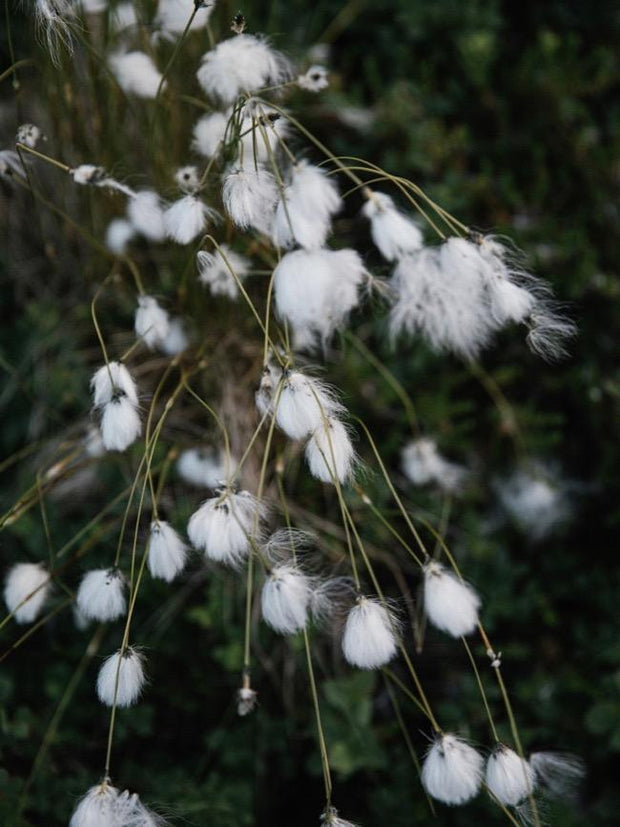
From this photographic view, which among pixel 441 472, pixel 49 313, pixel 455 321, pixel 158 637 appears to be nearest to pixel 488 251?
pixel 455 321

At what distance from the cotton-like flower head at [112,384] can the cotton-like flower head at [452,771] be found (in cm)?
68

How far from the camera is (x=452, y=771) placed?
0.98 m

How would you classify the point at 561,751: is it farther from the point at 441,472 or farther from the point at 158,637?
the point at 158,637

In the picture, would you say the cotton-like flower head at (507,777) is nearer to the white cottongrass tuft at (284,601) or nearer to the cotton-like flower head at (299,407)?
the white cottongrass tuft at (284,601)

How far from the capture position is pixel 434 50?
77.2 inches

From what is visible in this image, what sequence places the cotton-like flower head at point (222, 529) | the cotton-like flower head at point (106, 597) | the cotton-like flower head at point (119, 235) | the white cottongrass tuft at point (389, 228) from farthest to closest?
the cotton-like flower head at point (119, 235), the white cottongrass tuft at point (389, 228), the cotton-like flower head at point (106, 597), the cotton-like flower head at point (222, 529)

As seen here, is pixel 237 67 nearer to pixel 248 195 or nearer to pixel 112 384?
pixel 248 195

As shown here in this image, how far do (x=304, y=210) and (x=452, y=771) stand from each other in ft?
2.73

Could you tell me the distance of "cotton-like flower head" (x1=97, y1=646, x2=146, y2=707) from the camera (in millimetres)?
959

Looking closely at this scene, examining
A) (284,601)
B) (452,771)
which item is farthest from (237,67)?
(452,771)

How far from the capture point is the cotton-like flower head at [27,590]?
1.16m

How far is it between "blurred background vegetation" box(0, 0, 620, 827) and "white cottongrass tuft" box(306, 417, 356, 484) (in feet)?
1.74

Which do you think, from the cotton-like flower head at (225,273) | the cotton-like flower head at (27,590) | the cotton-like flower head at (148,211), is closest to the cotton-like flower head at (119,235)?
the cotton-like flower head at (148,211)

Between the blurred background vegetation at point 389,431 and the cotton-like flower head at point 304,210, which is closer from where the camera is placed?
the cotton-like flower head at point 304,210
